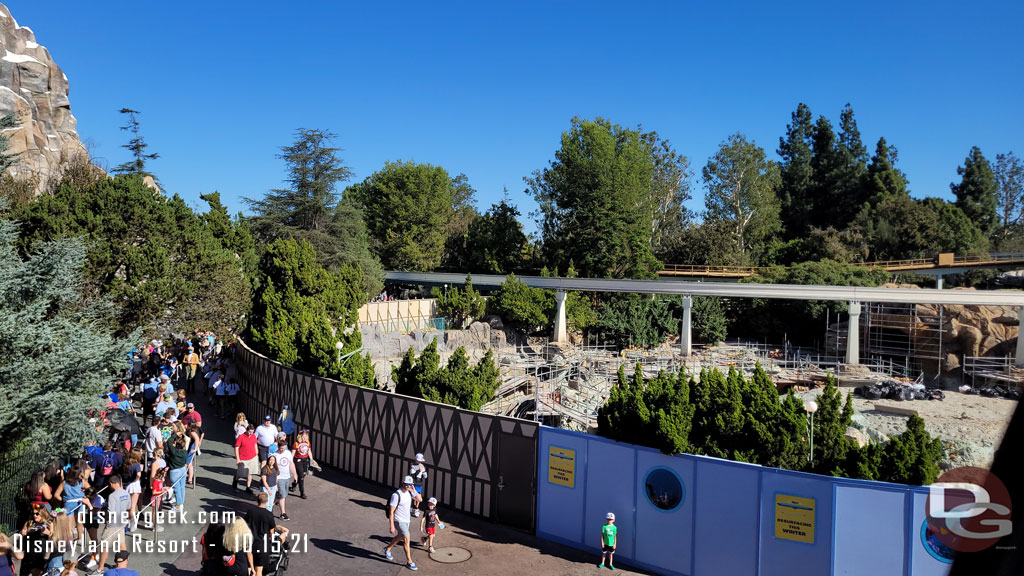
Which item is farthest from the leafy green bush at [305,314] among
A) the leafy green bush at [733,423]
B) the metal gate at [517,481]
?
the leafy green bush at [733,423]

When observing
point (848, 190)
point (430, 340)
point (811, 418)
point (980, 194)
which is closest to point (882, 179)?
point (848, 190)

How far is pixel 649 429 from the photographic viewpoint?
1214cm

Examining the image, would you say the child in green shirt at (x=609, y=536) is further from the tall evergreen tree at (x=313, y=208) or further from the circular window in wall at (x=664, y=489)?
the tall evergreen tree at (x=313, y=208)

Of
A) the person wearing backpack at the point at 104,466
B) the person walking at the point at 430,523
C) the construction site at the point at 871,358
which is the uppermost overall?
the construction site at the point at 871,358

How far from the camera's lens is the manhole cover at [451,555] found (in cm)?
1187

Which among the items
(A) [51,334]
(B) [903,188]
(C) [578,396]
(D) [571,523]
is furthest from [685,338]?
(B) [903,188]

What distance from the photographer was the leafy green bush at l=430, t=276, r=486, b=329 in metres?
44.7

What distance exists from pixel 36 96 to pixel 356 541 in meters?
53.3

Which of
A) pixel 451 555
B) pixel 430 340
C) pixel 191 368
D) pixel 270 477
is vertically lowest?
pixel 451 555

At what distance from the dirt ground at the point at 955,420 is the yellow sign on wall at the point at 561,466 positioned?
49.6 ft

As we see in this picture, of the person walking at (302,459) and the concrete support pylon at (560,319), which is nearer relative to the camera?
the person walking at (302,459)

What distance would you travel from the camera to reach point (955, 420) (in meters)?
27.9

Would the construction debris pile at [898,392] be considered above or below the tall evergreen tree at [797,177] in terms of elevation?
below

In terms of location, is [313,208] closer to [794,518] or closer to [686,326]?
[686,326]
